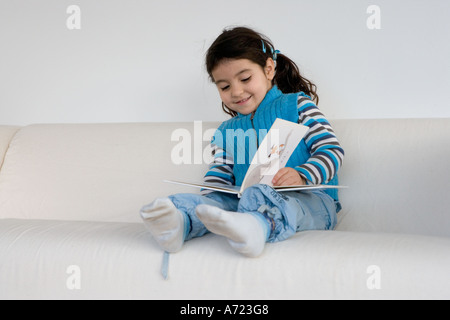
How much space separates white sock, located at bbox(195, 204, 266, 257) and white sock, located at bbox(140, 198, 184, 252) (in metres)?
0.07

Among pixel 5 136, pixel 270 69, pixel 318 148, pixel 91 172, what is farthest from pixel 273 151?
pixel 5 136

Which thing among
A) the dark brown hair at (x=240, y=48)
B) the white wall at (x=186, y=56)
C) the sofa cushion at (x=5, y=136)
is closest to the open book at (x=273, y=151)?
the dark brown hair at (x=240, y=48)

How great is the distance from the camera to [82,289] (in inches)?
43.6

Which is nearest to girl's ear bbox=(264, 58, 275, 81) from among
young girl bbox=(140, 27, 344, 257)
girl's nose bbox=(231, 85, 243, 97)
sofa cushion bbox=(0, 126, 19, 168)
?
young girl bbox=(140, 27, 344, 257)

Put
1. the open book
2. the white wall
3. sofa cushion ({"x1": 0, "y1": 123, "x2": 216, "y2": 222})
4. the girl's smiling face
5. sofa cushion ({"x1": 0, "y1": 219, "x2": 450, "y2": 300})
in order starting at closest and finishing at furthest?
1. sofa cushion ({"x1": 0, "y1": 219, "x2": 450, "y2": 300})
2. the open book
3. the girl's smiling face
4. sofa cushion ({"x1": 0, "y1": 123, "x2": 216, "y2": 222})
5. the white wall

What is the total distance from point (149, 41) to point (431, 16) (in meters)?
1.09

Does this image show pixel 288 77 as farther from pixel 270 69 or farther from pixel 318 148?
pixel 318 148

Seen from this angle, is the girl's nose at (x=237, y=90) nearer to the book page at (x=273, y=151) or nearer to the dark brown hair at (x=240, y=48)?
the dark brown hair at (x=240, y=48)

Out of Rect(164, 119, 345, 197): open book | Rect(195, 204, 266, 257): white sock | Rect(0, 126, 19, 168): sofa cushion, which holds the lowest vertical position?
Rect(195, 204, 266, 257): white sock

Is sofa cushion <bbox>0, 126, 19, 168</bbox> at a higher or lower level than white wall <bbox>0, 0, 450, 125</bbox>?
lower

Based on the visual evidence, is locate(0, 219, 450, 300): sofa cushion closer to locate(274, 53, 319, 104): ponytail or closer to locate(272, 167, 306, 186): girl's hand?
locate(272, 167, 306, 186): girl's hand

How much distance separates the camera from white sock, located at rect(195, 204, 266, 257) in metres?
0.98

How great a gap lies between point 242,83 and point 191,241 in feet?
2.07
